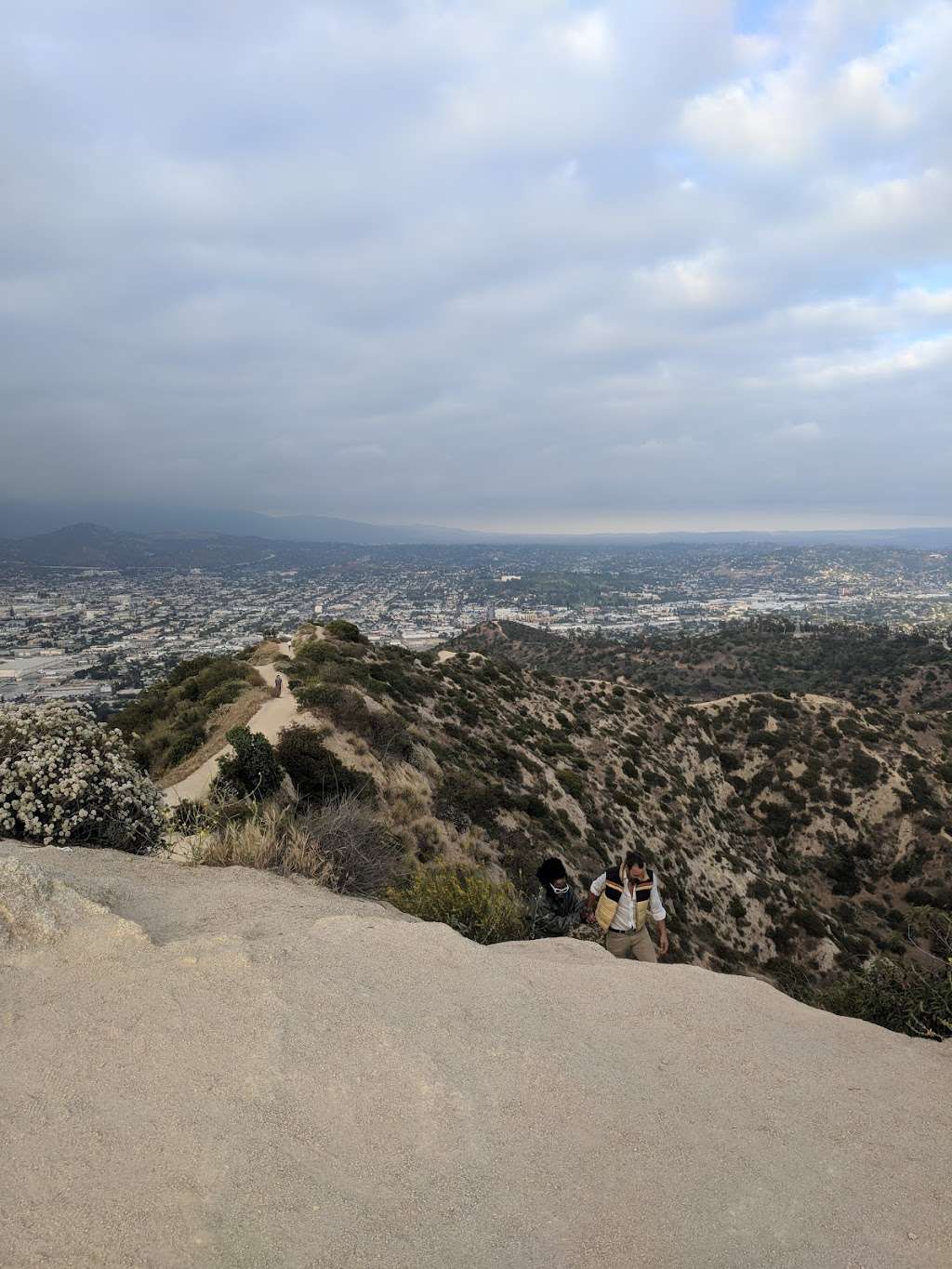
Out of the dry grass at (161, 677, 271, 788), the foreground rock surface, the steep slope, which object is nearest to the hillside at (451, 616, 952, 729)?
the steep slope

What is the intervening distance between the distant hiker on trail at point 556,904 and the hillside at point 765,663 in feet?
151

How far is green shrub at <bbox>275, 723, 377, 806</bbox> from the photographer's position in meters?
13.0

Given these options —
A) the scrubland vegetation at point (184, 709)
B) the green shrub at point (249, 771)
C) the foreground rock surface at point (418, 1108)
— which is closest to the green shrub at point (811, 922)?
the foreground rock surface at point (418, 1108)

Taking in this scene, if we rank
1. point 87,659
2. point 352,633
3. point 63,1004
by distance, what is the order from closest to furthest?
point 63,1004 < point 352,633 < point 87,659

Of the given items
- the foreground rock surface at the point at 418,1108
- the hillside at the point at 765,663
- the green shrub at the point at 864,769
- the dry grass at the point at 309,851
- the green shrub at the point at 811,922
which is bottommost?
the green shrub at the point at 811,922

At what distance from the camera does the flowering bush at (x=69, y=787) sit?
288 inches

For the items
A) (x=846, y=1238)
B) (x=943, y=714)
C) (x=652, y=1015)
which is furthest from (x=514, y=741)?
(x=943, y=714)

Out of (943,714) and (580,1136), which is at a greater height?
(580,1136)

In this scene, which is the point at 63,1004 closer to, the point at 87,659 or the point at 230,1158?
the point at 230,1158

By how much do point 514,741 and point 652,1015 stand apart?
19.7 metres

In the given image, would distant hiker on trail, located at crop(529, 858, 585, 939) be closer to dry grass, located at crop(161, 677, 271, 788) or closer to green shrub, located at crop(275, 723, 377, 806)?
green shrub, located at crop(275, 723, 377, 806)

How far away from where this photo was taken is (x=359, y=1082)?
364 cm

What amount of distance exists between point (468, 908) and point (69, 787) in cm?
530

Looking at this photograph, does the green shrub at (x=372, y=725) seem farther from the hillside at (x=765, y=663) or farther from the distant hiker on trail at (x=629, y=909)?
the hillside at (x=765, y=663)
